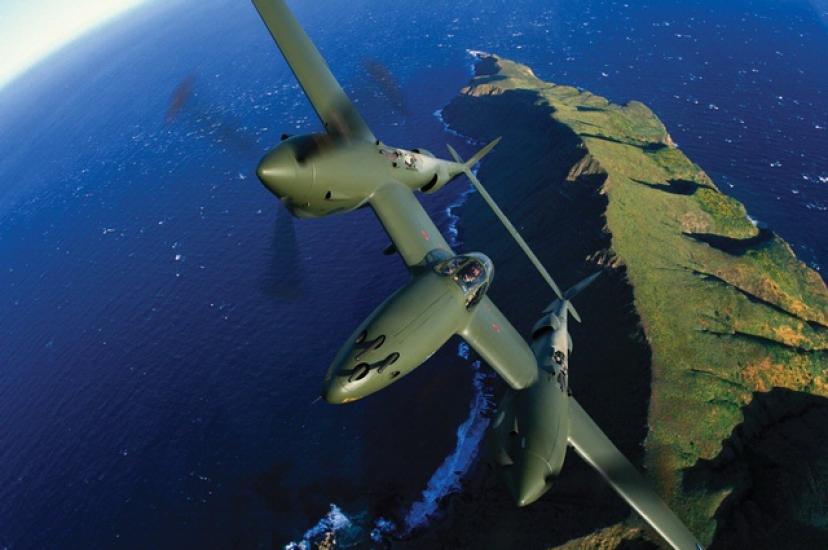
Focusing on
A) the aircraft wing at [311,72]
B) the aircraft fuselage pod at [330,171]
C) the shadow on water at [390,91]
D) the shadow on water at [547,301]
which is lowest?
the shadow on water at [547,301]

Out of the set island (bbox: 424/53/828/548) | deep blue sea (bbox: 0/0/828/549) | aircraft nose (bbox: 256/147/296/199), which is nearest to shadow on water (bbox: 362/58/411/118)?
deep blue sea (bbox: 0/0/828/549)

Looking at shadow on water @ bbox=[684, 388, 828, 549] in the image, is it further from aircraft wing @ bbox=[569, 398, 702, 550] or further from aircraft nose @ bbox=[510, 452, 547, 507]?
aircraft nose @ bbox=[510, 452, 547, 507]

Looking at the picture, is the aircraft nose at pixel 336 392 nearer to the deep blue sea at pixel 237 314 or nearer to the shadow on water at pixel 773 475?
the deep blue sea at pixel 237 314

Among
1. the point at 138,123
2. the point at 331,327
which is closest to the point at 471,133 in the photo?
Result: the point at 331,327

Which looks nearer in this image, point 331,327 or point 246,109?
point 331,327

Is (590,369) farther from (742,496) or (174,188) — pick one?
(174,188)

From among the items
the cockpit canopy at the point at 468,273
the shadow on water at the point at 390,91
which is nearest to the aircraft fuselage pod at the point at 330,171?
the cockpit canopy at the point at 468,273
